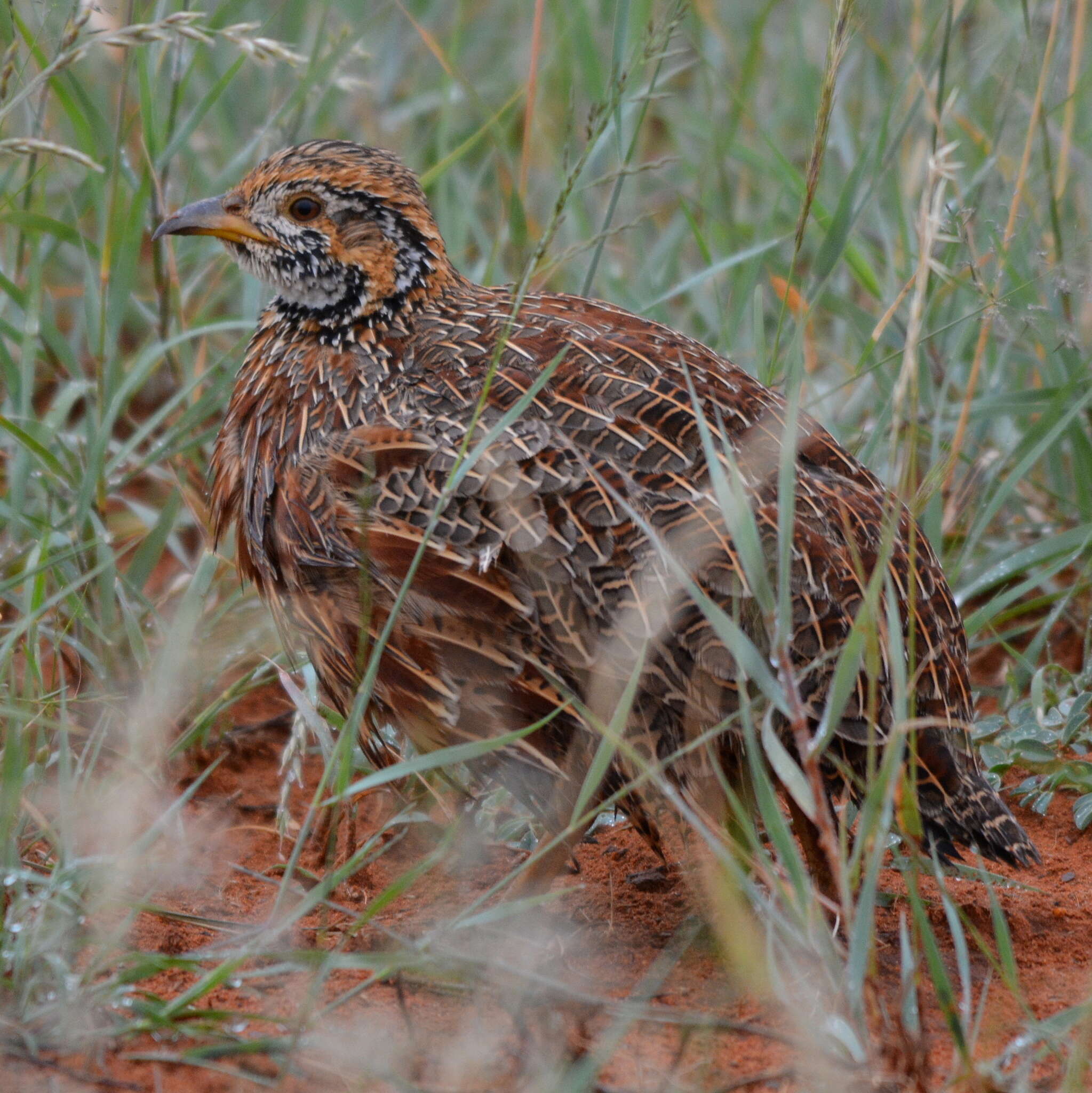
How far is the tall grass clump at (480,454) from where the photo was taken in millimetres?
2398

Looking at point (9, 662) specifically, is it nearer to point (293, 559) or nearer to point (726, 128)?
point (293, 559)

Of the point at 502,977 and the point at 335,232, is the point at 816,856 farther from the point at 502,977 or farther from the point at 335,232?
the point at 335,232

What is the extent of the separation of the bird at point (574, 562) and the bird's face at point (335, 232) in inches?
4.8

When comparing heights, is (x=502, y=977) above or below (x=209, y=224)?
below

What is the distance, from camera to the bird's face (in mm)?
3545

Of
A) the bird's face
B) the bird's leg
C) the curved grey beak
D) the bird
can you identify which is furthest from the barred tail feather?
the curved grey beak

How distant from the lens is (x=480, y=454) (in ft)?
9.10

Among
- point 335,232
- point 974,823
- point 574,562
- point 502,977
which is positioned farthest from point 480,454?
point 974,823

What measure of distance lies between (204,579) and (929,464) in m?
2.04

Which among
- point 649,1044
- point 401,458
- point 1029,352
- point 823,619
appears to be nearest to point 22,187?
point 401,458

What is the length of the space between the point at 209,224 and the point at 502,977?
2.08 metres

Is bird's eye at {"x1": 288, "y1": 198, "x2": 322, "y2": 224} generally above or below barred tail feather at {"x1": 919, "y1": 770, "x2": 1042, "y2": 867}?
above

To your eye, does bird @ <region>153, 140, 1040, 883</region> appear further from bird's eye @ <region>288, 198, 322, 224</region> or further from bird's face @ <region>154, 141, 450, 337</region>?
bird's eye @ <region>288, 198, 322, 224</region>

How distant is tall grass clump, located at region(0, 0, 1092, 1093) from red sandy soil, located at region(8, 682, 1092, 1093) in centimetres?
2
